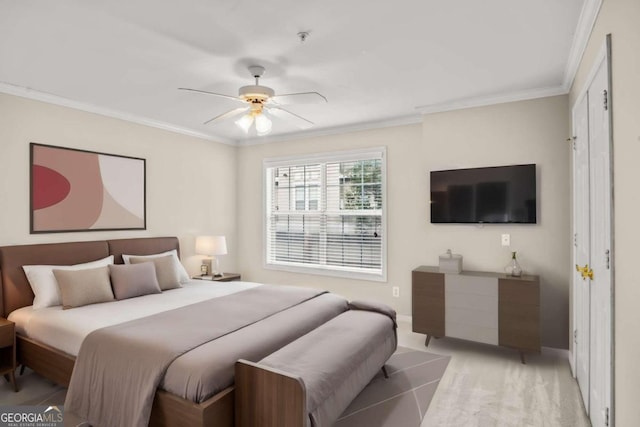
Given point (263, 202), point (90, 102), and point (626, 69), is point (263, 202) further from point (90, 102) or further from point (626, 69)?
point (626, 69)

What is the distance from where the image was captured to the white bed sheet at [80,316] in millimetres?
2611

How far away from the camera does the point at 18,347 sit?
2.97m

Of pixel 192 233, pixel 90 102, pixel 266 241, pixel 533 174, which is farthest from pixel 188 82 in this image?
pixel 533 174

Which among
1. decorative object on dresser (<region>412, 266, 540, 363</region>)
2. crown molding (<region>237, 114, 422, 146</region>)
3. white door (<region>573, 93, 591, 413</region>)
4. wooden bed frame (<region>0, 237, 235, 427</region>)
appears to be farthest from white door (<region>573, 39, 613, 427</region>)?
wooden bed frame (<region>0, 237, 235, 427</region>)

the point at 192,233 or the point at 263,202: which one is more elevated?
the point at 263,202

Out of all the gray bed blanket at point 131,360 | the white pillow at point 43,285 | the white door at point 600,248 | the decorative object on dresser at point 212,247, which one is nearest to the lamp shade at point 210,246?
the decorative object on dresser at point 212,247

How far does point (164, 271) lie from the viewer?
153 inches

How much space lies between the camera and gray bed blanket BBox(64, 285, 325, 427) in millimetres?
2043

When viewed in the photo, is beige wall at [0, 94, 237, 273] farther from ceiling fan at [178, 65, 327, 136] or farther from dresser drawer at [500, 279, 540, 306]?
dresser drawer at [500, 279, 540, 306]

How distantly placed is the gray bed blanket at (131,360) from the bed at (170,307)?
0.29ft

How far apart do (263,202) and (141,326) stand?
3.24m

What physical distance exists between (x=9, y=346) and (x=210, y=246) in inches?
89.0

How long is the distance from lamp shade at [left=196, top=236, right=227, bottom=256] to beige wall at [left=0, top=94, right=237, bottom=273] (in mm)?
259

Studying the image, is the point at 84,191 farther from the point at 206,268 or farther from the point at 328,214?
the point at 328,214
